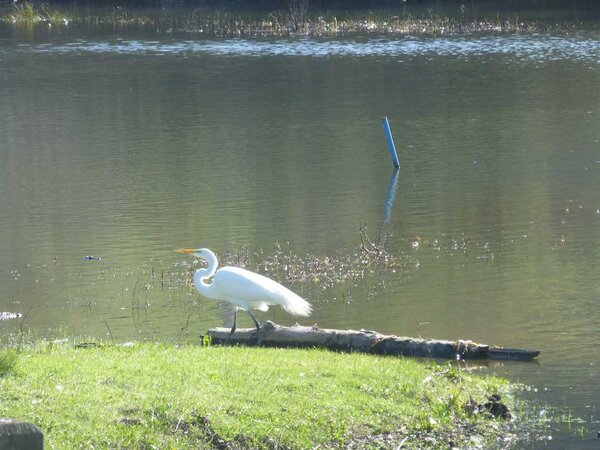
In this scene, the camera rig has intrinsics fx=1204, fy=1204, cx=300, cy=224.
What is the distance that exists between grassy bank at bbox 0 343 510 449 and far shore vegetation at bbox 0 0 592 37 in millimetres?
44858

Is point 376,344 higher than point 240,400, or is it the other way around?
point 240,400

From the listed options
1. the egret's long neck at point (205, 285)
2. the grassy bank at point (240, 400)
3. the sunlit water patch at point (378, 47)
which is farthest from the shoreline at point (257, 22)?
the grassy bank at point (240, 400)

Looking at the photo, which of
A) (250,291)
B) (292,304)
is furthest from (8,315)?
(292,304)

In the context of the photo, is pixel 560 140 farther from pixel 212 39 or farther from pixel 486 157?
pixel 212 39

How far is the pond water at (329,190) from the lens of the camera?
1573cm

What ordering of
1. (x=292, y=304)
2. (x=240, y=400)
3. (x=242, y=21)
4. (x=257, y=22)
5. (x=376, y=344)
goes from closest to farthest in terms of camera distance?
1. (x=240, y=400)
2. (x=376, y=344)
3. (x=292, y=304)
4. (x=257, y=22)
5. (x=242, y=21)

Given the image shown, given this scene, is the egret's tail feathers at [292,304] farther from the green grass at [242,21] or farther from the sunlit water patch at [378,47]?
the green grass at [242,21]

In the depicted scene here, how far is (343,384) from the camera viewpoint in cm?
1095

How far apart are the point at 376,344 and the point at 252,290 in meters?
1.51

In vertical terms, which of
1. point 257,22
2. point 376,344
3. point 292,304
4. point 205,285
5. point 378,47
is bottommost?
point 376,344

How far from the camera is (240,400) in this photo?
10.2m

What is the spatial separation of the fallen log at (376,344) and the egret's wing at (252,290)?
0.27 meters

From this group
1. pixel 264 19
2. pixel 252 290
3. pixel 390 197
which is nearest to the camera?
pixel 252 290

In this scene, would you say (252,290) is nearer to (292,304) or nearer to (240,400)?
(292,304)
